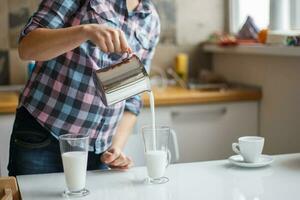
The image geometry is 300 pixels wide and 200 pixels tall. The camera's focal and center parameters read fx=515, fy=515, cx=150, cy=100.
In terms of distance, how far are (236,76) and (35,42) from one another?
5.22ft

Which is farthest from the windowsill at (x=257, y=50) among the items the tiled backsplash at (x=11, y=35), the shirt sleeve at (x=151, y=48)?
the tiled backsplash at (x=11, y=35)

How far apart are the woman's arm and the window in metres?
1.42

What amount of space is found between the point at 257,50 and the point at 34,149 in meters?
1.25

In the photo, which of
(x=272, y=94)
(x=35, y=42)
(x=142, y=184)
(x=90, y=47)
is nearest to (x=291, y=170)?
(x=142, y=184)

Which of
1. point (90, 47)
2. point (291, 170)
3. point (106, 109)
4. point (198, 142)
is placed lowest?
point (198, 142)

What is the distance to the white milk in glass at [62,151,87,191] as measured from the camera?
1097 mm

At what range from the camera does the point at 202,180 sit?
1204 millimetres

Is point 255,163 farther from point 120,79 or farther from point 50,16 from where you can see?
point 50,16

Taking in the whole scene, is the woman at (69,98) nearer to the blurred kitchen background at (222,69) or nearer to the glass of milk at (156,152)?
the glass of milk at (156,152)

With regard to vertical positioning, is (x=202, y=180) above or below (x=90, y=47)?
below

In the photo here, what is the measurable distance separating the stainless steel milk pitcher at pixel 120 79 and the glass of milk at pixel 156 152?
0.37 feet

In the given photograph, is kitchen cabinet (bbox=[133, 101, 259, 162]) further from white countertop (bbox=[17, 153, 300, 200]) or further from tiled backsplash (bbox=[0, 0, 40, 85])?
white countertop (bbox=[17, 153, 300, 200])

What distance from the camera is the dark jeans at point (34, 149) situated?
4.56ft

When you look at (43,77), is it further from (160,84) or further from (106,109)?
(160,84)
